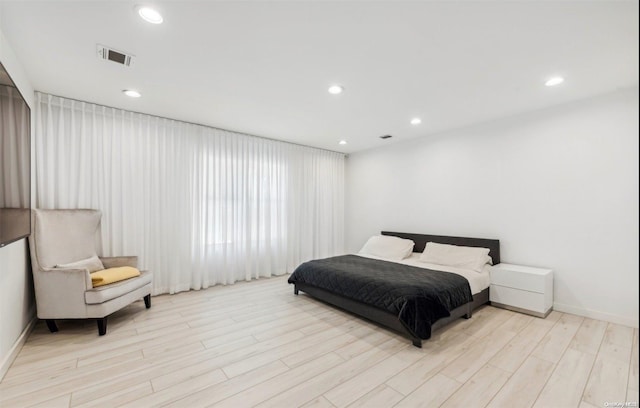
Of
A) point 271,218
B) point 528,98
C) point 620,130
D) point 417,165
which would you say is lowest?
point 271,218

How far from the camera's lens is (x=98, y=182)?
356 centimetres

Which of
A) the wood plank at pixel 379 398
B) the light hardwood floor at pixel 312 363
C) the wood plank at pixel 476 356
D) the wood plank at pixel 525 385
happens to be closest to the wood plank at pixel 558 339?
the light hardwood floor at pixel 312 363

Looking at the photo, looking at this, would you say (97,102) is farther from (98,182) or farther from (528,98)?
(528,98)

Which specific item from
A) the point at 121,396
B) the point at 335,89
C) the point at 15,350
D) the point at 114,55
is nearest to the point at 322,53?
the point at 335,89

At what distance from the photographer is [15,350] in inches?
94.3

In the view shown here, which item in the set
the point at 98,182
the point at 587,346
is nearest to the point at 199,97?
the point at 98,182

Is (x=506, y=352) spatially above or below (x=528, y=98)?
below

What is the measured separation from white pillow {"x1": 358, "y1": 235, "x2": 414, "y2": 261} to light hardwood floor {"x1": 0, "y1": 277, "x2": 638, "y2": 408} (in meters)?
1.51

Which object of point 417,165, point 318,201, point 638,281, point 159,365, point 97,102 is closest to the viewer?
point 638,281

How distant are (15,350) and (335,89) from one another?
12.1 ft

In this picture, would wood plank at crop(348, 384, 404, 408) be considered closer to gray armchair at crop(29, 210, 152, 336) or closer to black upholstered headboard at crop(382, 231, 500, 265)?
gray armchair at crop(29, 210, 152, 336)

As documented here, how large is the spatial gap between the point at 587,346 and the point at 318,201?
14.1ft

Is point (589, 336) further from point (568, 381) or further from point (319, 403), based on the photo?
point (319, 403)

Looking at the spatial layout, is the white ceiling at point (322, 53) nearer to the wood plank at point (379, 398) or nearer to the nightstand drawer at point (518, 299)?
the wood plank at point (379, 398)
